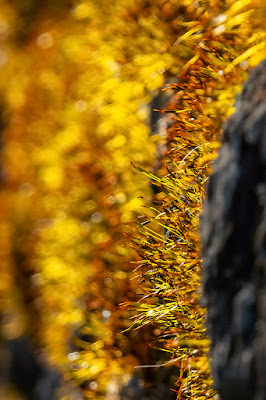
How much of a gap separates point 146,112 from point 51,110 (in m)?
1.62

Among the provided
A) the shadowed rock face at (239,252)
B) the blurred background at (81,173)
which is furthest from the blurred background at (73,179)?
the shadowed rock face at (239,252)

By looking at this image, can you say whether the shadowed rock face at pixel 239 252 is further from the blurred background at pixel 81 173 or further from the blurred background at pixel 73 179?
the blurred background at pixel 73 179

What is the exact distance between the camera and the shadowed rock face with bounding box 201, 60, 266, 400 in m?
1.32

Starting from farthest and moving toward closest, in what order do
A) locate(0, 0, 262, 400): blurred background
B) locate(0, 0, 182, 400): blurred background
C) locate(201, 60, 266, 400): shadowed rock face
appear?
locate(0, 0, 182, 400): blurred background < locate(0, 0, 262, 400): blurred background < locate(201, 60, 266, 400): shadowed rock face

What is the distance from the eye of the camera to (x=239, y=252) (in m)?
1.41

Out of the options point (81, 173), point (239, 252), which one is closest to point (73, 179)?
point (81, 173)

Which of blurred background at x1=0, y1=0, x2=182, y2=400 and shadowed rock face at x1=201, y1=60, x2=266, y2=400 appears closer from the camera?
shadowed rock face at x1=201, y1=60, x2=266, y2=400

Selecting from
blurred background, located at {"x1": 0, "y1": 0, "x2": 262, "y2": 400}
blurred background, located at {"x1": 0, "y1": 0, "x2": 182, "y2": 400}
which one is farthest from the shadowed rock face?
blurred background, located at {"x1": 0, "y1": 0, "x2": 182, "y2": 400}

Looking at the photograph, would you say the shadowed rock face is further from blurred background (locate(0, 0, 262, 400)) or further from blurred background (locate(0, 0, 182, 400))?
blurred background (locate(0, 0, 182, 400))

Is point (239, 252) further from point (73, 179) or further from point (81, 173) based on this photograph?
point (73, 179)

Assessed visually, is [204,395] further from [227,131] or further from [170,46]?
[170,46]

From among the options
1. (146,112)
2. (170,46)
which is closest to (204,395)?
(146,112)

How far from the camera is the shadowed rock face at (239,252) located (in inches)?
52.0

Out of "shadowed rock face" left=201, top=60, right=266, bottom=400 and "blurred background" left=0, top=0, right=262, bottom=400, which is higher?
"shadowed rock face" left=201, top=60, right=266, bottom=400
